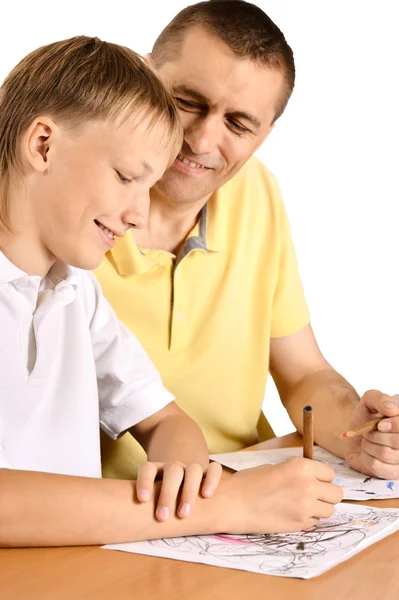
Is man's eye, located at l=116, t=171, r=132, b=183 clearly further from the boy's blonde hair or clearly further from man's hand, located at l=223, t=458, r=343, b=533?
man's hand, located at l=223, t=458, r=343, b=533

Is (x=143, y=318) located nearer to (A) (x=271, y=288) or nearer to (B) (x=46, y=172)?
(A) (x=271, y=288)

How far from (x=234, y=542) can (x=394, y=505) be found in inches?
12.4

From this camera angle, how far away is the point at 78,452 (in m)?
1.54

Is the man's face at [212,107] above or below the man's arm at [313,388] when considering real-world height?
above

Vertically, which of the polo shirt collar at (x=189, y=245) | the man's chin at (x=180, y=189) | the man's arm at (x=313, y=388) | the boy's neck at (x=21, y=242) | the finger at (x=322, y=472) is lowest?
the man's arm at (x=313, y=388)

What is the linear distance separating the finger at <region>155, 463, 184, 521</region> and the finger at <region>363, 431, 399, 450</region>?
0.47 metres

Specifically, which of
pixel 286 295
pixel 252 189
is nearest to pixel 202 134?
pixel 252 189

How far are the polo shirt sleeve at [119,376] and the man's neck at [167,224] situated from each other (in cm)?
35

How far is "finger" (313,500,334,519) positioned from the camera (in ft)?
4.31

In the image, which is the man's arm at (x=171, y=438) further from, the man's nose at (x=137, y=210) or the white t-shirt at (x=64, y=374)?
the man's nose at (x=137, y=210)

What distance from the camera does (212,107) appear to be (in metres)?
1.89

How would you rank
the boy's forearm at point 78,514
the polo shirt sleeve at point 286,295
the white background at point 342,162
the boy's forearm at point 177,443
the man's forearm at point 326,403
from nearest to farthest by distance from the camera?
the boy's forearm at point 78,514, the boy's forearm at point 177,443, the man's forearm at point 326,403, the polo shirt sleeve at point 286,295, the white background at point 342,162

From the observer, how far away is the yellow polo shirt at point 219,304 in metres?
1.95

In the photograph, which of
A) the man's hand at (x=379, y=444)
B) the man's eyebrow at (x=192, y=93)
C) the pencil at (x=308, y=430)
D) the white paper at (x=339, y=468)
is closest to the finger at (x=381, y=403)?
the man's hand at (x=379, y=444)
